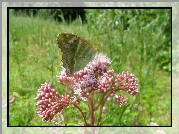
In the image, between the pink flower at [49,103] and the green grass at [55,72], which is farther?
the green grass at [55,72]

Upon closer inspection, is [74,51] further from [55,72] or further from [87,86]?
[55,72]

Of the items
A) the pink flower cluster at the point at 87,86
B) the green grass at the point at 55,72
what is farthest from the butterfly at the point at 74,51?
the green grass at the point at 55,72

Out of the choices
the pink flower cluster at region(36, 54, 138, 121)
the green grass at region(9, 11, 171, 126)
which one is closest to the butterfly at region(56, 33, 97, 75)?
the pink flower cluster at region(36, 54, 138, 121)

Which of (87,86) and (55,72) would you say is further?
(55,72)

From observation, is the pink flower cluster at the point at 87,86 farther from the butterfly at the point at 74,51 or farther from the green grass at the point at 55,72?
the green grass at the point at 55,72

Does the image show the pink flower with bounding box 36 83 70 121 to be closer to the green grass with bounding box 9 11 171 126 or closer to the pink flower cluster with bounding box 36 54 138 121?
the pink flower cluster with bounding box 36 54 138 121

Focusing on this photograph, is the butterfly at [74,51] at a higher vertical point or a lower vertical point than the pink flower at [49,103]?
higher

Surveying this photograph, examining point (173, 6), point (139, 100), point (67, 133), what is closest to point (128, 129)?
point (139, 100)

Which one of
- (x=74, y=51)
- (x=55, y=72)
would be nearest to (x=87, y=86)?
(x=74, y=51)
